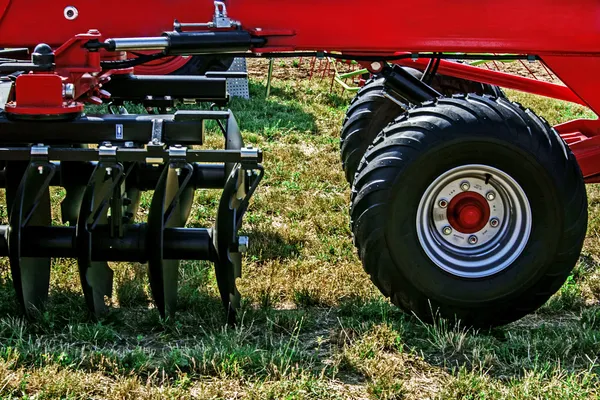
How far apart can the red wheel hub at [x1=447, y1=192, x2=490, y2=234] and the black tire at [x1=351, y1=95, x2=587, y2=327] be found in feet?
0.66

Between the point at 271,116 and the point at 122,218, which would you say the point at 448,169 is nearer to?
the point at 122,218

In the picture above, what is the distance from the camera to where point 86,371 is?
3.57m

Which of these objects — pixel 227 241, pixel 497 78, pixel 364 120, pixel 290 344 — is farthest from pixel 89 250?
pixel 497 78

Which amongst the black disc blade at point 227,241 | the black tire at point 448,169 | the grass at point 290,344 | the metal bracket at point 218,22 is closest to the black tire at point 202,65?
the grass at point 290,344

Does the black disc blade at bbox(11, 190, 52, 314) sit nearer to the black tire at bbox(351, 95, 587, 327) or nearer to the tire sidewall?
the black tire at bbox(351, 95, 587, 327)

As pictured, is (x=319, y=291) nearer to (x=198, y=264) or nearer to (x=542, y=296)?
(x=198, y=264)

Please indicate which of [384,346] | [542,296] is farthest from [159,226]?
[542,296]

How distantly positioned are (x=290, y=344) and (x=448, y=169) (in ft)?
3.48

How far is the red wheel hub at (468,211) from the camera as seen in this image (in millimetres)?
4047

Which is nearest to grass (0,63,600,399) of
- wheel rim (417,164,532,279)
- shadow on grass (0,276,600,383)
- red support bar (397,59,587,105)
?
shadow on grass (0,276,600,383)

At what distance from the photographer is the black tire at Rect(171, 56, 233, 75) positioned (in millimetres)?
9922

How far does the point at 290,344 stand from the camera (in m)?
3.93

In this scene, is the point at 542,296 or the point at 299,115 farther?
the point at 299,115

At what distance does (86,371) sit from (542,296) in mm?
2025
